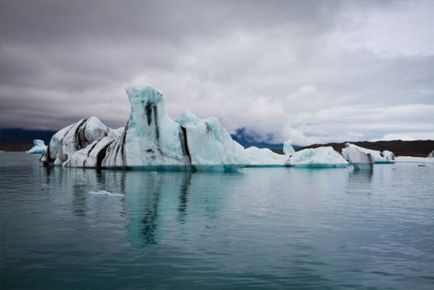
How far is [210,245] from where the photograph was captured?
9594 millimetres

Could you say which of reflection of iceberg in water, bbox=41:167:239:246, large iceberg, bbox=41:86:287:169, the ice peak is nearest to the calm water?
reflection of iceberg in water, bbox=41:167:239:246

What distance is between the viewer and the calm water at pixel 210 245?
A: 724cm

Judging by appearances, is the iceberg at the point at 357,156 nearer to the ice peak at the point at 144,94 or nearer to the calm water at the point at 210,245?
the ice peak at the point at 144,94

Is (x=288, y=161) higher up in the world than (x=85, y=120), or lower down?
lower down

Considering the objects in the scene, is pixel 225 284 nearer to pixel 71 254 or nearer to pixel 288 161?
pixel 71 254

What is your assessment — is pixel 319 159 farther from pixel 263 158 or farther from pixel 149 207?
pixel 149 207

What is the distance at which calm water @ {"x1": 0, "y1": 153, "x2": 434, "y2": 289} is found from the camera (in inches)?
285

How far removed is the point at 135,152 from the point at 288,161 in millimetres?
27524

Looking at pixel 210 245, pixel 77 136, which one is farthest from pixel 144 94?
pixel 210 245

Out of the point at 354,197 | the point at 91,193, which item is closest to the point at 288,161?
the point at 354,197

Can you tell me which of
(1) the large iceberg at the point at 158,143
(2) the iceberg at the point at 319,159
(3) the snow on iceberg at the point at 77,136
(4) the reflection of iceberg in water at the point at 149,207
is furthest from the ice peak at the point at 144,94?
(2) the iceberg at the point at 319,159

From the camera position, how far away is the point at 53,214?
43.4 ft

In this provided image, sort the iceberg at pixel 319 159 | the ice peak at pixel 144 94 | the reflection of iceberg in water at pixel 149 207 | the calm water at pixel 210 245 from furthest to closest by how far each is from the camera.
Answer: the iceberg at pixel 319 159 → the ice peak at pixel 144 94 → the reflection of iceberg in water at pixel 149 207 → the calm water at pixel 210 245

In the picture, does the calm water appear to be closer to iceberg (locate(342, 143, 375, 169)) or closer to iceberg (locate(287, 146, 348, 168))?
iceberg (locate(287, 146, 348, 168))
